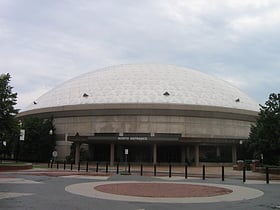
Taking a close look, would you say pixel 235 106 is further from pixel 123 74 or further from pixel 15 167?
pixel 15 167

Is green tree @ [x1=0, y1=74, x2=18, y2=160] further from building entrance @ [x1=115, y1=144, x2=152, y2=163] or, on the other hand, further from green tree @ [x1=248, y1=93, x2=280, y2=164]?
building entrance @ [x1=115, y1=144, x2=152, y2=163]

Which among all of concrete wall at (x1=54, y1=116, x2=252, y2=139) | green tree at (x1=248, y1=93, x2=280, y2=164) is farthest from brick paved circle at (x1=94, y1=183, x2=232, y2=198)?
concrete wall at (x1=54, y1=116, x2=252, y2=139)

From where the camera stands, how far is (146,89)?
6225cm

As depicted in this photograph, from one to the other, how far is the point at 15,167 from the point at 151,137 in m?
24.0

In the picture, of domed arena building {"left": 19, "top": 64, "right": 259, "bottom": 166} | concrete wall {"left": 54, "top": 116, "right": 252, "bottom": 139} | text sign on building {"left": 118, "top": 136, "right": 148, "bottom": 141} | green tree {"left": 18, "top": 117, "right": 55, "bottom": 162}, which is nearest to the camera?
text sign on building {"left": 118, "top": 136, "right": 148, "bottom": 141}

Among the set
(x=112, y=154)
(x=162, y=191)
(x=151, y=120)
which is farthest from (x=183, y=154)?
(x=162, y=191)

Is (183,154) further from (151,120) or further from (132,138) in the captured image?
(132,138)

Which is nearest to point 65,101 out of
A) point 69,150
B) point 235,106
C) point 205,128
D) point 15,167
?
point 69,150

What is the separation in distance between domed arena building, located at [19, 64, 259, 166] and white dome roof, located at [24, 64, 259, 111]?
0.54 ft

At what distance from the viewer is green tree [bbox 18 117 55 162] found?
199 ft

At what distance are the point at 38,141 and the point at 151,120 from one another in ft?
61.9

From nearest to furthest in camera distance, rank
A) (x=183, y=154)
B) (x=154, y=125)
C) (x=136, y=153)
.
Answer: (x=154, y=125) < (x=183, y=154) < (x=136, y=153)

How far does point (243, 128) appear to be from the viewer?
63906 millimetres

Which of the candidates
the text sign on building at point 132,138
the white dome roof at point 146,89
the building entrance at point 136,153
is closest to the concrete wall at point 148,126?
the white dome roof at point 146,89
